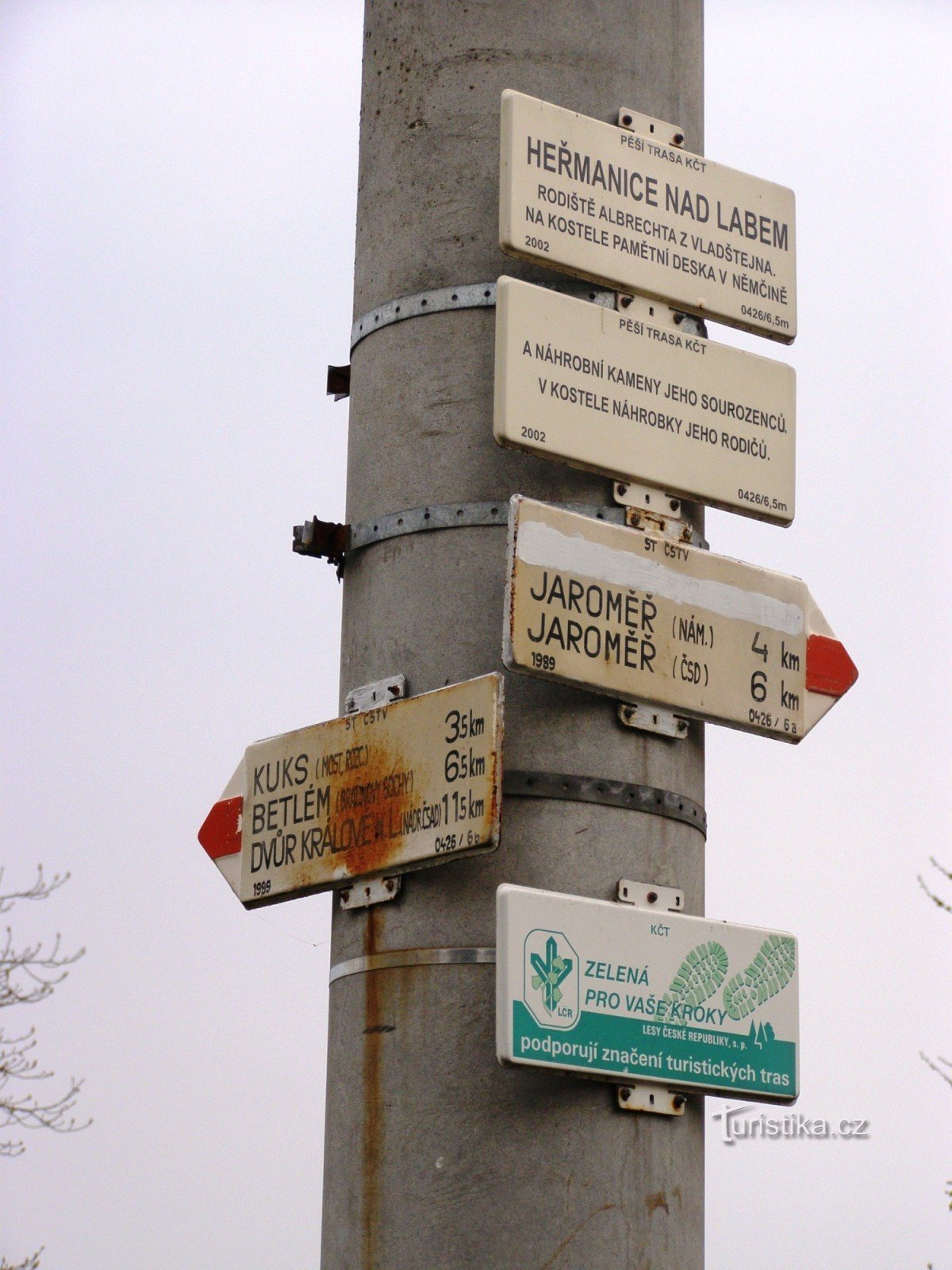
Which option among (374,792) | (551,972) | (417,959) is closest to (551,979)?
(551,972)

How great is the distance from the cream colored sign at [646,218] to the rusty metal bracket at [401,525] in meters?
0.49

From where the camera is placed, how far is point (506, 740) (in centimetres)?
388

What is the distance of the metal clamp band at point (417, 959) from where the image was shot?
377cm

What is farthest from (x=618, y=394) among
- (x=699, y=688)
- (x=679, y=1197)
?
(x=679, y=1197)

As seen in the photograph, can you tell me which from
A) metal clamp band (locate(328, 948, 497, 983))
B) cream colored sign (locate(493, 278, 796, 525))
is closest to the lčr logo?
metal clamp band (locate(328, 948, 497, 983))

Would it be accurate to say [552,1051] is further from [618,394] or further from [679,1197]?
[618,394]

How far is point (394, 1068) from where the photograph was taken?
378cm

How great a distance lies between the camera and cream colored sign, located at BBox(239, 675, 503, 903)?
371 centimetres

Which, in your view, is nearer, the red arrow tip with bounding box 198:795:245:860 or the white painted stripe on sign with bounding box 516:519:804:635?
the white painted stripe on sign with bounding box 516:519:804:635

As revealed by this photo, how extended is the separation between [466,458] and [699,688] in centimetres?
66

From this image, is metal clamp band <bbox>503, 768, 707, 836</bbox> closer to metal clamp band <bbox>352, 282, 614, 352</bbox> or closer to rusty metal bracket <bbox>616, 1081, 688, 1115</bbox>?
rusty metal bracket <bbox>616, 1081, 688, 1115</bbox>

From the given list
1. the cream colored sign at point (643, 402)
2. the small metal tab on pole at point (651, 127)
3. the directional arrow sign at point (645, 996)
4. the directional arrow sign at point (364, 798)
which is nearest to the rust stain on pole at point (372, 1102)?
the directional arrow sign at point (364, 798)

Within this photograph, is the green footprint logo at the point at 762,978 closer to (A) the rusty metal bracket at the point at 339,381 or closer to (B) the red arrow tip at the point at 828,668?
(B) the red arrow tip at the point at 828,668

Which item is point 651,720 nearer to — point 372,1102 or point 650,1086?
point 650,1086
